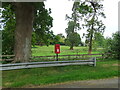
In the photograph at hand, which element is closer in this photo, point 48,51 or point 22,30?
point 22,30

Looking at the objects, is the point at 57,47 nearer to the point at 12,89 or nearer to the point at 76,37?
the point at 12,89

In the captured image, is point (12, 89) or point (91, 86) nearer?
point (12, 89)

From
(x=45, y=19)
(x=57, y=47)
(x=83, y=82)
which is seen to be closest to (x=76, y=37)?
(x=45, y=19)

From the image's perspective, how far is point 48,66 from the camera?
732cm

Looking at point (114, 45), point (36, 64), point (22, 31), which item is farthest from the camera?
point (114, 45)

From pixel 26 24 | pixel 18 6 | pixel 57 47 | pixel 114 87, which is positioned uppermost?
pixel 18 6

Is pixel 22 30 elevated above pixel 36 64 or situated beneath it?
elevated above

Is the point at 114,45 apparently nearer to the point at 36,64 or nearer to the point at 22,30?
the point at 36,64

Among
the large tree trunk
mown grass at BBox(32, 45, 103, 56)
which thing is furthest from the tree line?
mown grass at BBox(32, 45, 103, 56)

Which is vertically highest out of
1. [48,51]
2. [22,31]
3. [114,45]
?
[22,31]

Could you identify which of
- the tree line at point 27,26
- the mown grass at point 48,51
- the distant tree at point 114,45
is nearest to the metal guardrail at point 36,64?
the tree line at point 27,26

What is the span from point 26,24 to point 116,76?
5854 mm

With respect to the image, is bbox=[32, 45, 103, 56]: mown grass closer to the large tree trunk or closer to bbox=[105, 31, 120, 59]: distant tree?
bbox=[105, 31, 120, 59]: distant tree

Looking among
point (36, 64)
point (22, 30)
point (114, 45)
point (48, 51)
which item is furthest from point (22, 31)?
point (48, 51)
